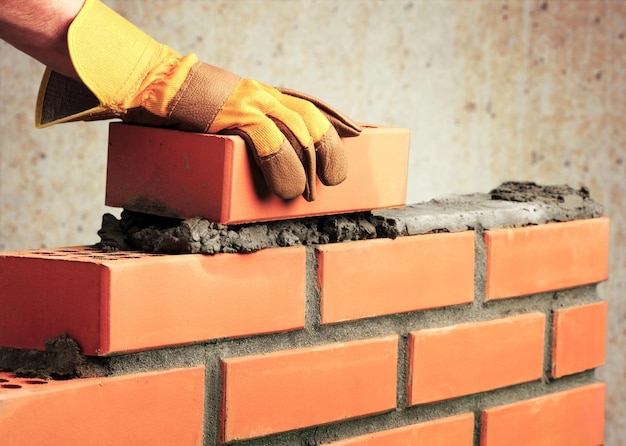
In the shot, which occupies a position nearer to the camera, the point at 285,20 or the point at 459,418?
the point at 459,418

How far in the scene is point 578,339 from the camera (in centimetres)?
160

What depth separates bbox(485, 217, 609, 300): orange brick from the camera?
1466 millimetres

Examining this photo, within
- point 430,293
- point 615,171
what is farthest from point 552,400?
point 615,171

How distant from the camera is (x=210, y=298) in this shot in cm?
114

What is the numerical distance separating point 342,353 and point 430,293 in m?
0.19

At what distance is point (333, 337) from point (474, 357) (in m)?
0.28

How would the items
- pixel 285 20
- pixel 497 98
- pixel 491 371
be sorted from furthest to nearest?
pixel 497 98
pixel 285 20
pixel 491 371

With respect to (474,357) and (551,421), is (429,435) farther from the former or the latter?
(551,421)

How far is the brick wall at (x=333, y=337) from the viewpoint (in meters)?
1.07

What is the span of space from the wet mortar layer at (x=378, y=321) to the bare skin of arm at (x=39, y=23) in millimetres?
258

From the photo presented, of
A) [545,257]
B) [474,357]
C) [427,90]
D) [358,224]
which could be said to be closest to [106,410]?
[358,224]

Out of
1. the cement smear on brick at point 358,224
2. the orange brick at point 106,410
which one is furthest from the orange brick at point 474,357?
the orange brick at point 106,410

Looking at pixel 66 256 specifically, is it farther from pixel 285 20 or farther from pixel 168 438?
pixel 285 20

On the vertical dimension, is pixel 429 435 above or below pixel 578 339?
below
